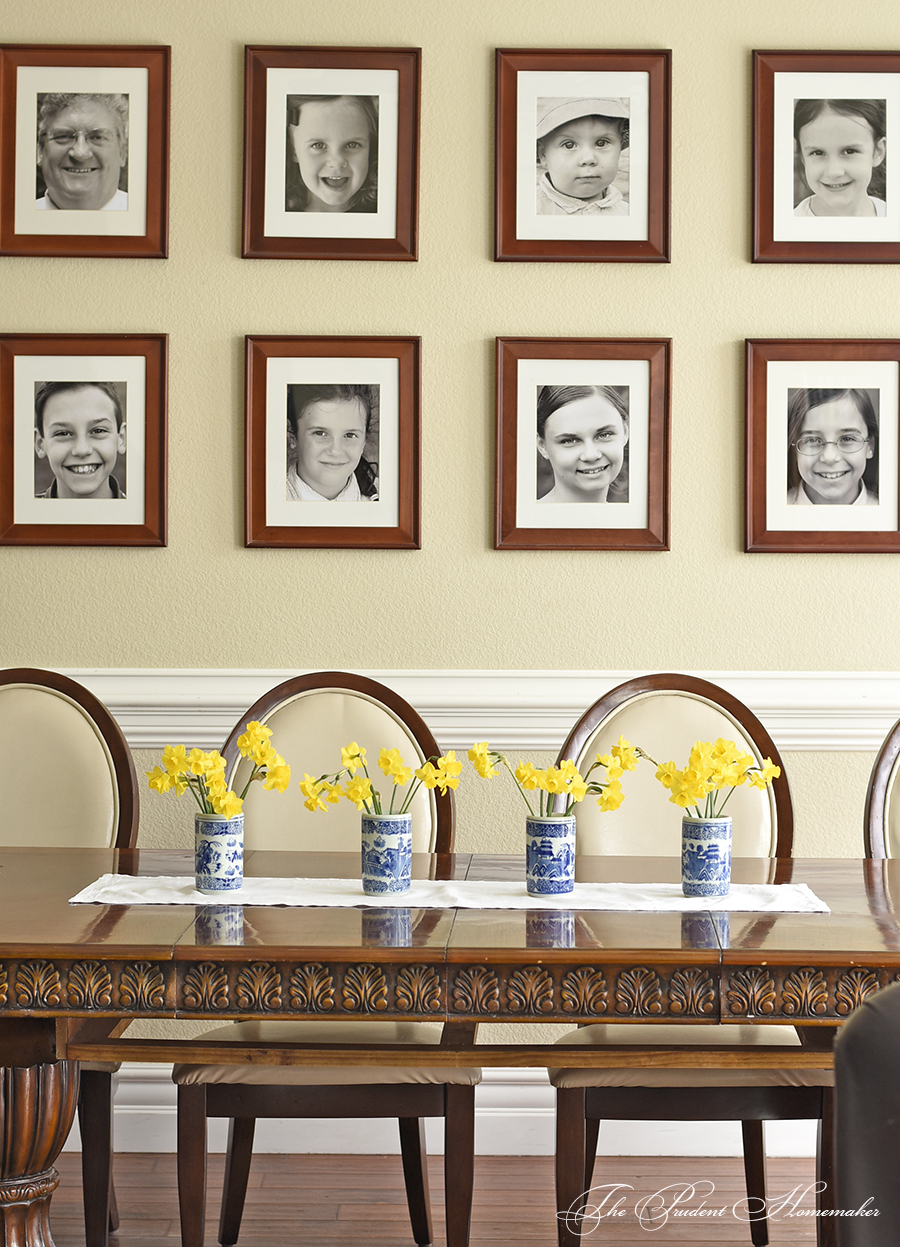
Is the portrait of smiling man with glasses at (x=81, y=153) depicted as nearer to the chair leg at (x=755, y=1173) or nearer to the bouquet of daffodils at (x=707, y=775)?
the bouquet of daffodils at (x=707, y=775)

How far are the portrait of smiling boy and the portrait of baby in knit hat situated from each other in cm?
123

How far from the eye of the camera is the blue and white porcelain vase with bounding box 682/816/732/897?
1.82 metres

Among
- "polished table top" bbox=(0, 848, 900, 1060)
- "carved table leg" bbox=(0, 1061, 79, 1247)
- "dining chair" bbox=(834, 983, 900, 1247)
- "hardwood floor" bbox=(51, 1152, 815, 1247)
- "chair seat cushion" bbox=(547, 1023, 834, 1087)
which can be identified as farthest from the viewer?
"hardwood floor" bbox=(51, 1152, 815, 1247)

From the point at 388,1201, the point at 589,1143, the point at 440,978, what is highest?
the point at 440,978

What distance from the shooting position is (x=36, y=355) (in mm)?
3016

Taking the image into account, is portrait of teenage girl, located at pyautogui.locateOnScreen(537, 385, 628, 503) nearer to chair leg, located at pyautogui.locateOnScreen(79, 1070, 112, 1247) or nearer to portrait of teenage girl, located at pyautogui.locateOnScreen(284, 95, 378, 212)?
portrait of teenage girl, located at pyautogui.locateOnScreen(284, 95, 378, 212)

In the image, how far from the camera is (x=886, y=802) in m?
2.37

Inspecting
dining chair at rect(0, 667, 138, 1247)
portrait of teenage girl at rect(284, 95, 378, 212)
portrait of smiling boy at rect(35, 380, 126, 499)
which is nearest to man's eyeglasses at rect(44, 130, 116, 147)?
portrait of teenage girl at rect(284, 95, 378, 212)

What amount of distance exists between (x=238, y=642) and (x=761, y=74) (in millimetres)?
1991

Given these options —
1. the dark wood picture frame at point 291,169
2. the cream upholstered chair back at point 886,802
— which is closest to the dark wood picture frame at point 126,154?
the dark wood picture frame at point 291,169

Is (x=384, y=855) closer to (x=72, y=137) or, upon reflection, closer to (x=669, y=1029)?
(x=669, y=1029)

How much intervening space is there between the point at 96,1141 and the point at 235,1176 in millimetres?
284

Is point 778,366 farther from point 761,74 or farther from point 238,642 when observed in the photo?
point 238,642

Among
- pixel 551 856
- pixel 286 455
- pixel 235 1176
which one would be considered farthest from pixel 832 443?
pixel 235 1176
